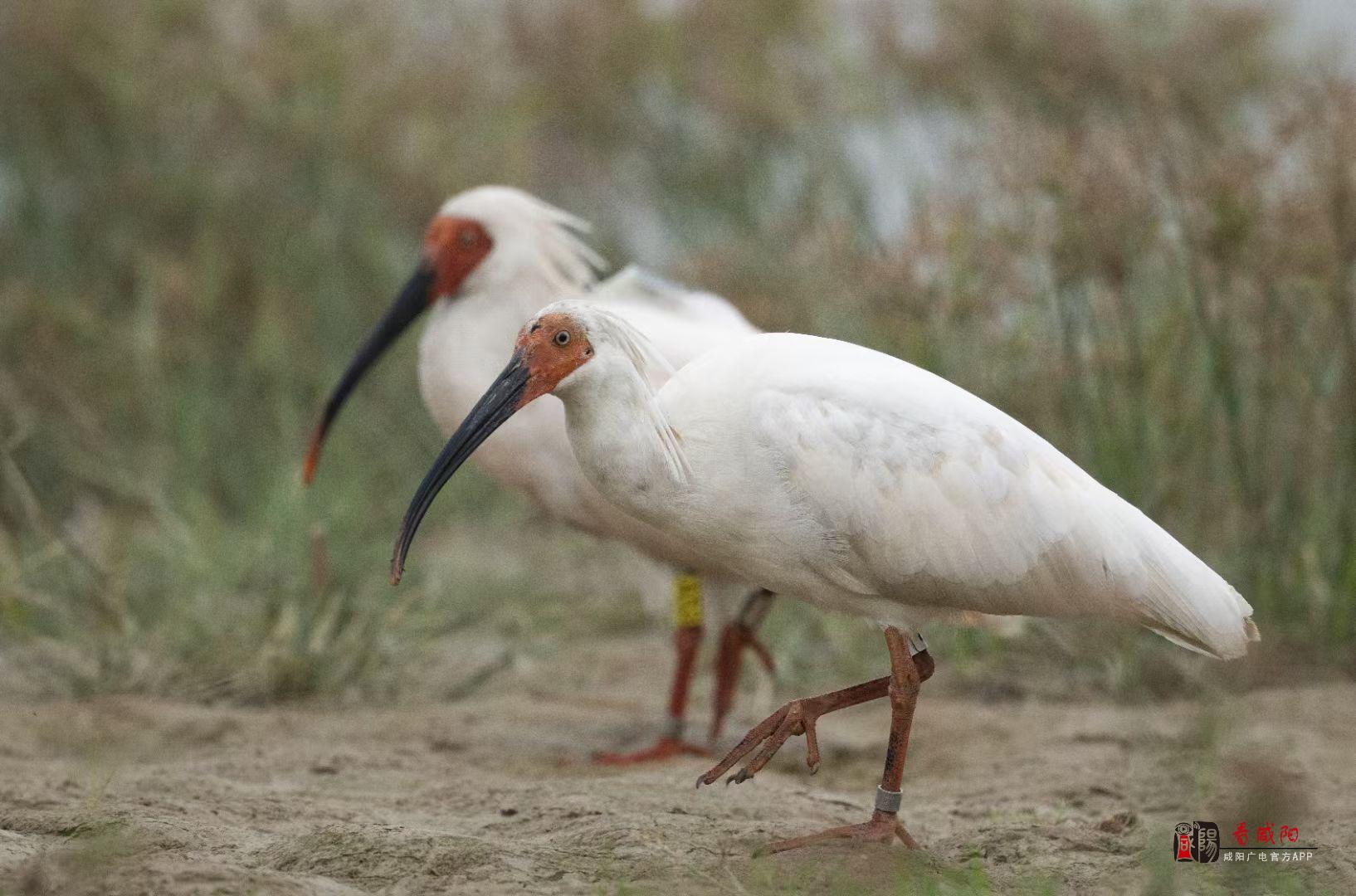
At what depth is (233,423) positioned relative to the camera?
9.07 metres

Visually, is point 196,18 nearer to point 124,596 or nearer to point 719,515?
point 124,596

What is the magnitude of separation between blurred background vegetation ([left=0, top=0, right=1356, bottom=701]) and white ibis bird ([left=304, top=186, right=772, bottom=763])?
68 centimetres

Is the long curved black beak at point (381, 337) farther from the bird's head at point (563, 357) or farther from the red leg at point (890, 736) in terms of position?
the red leg at point (890, 736)

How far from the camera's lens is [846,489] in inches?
159

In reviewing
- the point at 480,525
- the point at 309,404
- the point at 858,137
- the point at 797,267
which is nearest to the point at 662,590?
the point at 797,267

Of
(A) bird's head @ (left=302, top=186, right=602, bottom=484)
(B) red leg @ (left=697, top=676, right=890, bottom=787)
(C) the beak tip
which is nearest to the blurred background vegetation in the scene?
(C) the beak tip

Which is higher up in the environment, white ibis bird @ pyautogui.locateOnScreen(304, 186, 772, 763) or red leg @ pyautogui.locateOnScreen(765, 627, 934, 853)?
white ibis bird @ pyautogui.locateOnScreen(304, 186, 772, 763)

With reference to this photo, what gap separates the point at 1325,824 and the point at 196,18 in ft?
22.7

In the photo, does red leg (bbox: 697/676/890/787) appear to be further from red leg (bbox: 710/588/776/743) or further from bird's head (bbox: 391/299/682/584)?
red leg (bbox: 710/588/776/743)

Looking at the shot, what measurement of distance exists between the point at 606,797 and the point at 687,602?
1.62 m

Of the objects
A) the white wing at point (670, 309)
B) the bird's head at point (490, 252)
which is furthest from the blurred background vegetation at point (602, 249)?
the bird's head at point (490, 252)

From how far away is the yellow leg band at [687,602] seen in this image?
623 centimetres

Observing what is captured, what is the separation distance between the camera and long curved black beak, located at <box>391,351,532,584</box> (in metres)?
4.11

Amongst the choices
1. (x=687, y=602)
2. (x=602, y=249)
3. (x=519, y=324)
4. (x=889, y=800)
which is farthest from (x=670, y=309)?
(x=602, y=249)
